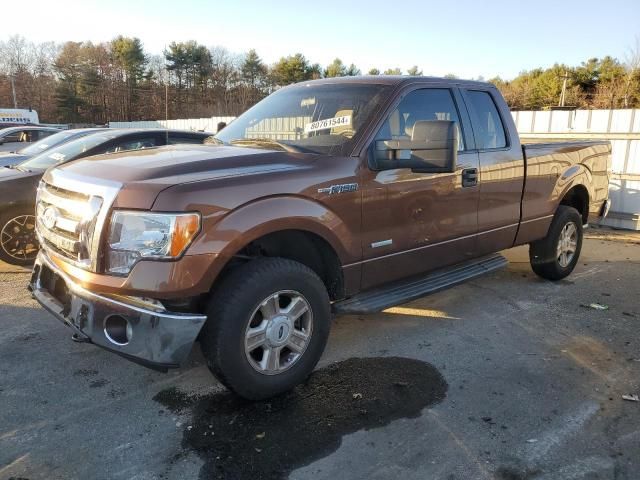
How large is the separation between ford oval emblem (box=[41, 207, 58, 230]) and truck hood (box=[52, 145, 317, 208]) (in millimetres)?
263

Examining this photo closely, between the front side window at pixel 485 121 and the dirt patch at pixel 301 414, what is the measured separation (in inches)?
82.5

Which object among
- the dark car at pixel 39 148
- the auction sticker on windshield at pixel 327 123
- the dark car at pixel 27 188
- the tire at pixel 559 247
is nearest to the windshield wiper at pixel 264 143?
the auction sticker on windshield at pixel 327 123

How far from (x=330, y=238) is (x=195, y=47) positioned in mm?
72021

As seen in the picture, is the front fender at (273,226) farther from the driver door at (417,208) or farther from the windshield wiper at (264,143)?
the windshield wiper at (264,143)

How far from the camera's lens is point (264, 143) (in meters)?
3.71

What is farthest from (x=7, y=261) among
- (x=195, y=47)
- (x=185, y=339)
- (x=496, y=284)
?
(x=195, y=47)

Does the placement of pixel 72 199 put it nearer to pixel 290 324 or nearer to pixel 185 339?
pixel 185 339

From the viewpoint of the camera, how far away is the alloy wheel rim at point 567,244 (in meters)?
5.59

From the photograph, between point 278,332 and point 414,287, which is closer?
point 278,332

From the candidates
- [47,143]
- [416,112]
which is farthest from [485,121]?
[47,143]

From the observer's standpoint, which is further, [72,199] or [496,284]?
[496,284]

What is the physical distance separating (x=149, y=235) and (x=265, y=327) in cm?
87

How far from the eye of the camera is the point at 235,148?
3.53 m

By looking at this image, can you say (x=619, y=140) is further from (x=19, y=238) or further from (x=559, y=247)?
(x=19, y=238)
